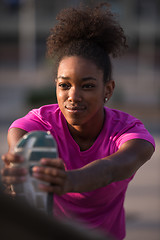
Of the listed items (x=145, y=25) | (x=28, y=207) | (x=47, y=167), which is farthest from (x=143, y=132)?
(x=145, y=25)

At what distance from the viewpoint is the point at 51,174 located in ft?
4.24

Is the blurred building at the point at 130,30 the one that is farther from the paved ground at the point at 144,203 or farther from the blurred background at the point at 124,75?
the paved ground at the point at 144,203

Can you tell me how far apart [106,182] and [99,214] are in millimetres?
606

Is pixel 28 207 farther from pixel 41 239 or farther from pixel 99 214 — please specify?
pixel 99 214

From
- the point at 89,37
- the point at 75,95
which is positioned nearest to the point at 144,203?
the point at 89,37

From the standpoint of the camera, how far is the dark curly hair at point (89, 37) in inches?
85.7

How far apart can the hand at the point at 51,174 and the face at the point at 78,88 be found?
74cm

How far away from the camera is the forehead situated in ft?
6.68

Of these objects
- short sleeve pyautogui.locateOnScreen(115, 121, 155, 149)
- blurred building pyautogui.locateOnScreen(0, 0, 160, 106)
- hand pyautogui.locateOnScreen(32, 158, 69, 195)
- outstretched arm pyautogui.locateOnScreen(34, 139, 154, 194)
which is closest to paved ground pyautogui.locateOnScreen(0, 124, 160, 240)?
short sleeve pyautogui.locateOnScreen(115, 121, 155, 149)

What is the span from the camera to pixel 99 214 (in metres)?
2.31

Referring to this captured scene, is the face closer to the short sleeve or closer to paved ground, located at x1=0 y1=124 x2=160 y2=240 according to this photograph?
the short sleeve

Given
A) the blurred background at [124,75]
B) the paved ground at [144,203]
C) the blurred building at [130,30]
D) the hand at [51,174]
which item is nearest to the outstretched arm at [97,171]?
the hand at [51,174]

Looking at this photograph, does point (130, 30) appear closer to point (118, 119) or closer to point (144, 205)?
point (144, 205)

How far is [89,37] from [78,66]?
0.30 m
